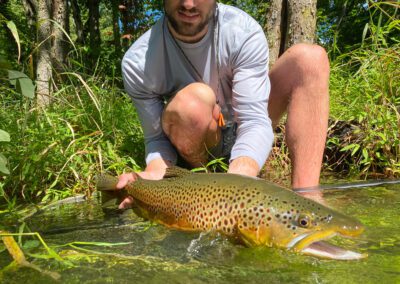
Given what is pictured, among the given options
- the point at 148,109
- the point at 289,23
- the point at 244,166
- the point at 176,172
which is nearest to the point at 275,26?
the point at 289,23

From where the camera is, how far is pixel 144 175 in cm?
283

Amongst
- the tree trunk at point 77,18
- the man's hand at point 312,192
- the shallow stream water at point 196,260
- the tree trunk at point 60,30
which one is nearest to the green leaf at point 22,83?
the shallow stream water at point 196,260

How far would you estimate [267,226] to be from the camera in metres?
1.72

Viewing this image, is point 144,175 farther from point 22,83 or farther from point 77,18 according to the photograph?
point 77,18

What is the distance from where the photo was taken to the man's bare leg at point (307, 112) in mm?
2914

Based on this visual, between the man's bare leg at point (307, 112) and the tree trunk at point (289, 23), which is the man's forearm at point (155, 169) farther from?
the tree trunk at point (289, 23)

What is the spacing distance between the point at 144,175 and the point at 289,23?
3935mm

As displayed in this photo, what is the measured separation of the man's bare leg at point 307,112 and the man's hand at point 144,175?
2.86 ft

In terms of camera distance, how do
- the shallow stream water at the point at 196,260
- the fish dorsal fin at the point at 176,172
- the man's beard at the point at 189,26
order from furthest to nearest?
the man's beard at the point at 189,26 < the fish dorsal fin at the point at 176,172 < the shallow stream water at the point at 196,260

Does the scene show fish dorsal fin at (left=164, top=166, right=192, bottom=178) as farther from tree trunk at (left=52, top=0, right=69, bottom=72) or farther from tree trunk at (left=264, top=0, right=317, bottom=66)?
tree trunk at (left=264, top=0, right=317, bottom=66)

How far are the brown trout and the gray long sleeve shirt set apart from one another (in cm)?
69

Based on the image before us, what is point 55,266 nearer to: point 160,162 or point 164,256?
point 164,256

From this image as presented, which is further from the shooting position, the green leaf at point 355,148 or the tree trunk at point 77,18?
the tree trunk at point 77,18

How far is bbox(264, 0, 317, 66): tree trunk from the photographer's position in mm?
5836
